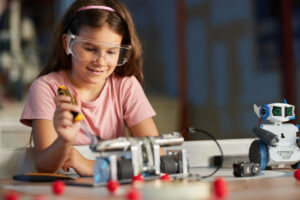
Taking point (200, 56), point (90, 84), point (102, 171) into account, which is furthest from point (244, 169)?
point (200, 56)

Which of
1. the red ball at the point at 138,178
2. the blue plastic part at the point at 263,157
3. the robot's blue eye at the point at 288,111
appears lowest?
the blue plastic part at the point at 263,157

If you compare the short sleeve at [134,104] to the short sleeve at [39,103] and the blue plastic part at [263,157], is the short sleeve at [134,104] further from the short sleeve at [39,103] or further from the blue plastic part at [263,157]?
the blue plastic part at [263,157]

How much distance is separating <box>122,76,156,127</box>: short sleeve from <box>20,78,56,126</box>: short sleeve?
0.75 feet

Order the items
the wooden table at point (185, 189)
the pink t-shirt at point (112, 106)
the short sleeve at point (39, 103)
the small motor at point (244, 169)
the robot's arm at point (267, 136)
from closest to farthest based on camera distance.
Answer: the wooden table at point (185, 189) → the small motor at point (244, 169) → the robot's arm at point (267, 136) → the short sleeve at point (39, 103) → the pink t-shirt at point (112, 106)

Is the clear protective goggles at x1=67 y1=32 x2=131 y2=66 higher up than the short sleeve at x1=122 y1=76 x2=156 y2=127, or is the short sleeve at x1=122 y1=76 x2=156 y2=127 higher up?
the clear protective goggles at x1=67 y1=32 x2=131 y2=66

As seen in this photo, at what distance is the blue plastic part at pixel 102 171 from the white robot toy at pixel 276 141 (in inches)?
16.5

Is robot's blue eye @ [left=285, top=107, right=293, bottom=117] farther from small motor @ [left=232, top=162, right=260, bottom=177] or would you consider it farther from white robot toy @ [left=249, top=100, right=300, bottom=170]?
small motor @ [left=232, top=162, right=260, bottom=177]

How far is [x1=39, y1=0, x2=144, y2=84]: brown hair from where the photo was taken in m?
1.21

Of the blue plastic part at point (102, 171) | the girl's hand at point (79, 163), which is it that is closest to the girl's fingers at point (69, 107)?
the blue plastic part at point (102, 171)

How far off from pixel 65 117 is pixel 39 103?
1.22 ft

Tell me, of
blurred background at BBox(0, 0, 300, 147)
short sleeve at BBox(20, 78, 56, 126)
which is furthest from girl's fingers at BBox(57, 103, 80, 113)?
blurred background at BBox(0, 0, 300, 147)

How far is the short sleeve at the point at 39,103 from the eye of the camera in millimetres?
1179

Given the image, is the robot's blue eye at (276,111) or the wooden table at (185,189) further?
the robot's blue eye at (276,111)

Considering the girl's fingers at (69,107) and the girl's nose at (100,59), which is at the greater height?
the girl's nose at (100,59)
